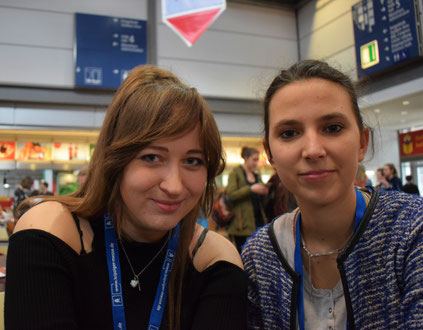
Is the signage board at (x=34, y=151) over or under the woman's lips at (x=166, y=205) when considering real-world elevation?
over

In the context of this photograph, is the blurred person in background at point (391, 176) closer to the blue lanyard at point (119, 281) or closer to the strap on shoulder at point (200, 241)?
the strap on shoulder at point (200, 241)

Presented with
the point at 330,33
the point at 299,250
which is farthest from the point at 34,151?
the point at 299,250

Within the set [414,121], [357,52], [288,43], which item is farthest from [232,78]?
[414,121]

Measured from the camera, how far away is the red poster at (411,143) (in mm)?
8305

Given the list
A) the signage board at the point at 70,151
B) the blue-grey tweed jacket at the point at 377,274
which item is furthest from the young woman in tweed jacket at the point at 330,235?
the signage board at the point at 70,151

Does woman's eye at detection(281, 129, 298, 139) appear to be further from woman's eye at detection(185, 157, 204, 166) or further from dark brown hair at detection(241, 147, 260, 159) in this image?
dark brown hair at detection(241, 147, 260, 159)

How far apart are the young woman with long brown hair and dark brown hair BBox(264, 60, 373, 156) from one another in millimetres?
303

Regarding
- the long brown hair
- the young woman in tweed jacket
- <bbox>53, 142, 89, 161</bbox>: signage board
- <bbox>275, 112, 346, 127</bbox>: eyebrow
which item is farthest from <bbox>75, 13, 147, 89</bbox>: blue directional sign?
<bbox>275, 112, 346, 127</bbox>: eyebrow

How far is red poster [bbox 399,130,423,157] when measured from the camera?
27.2 ft

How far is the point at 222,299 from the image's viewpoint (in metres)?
1.17

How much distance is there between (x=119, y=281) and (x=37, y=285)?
0.79 feet

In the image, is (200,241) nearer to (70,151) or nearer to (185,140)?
(185,140)

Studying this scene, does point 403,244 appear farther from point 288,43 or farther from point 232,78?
point 288,43

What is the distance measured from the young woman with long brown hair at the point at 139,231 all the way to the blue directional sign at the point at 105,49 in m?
5.38
